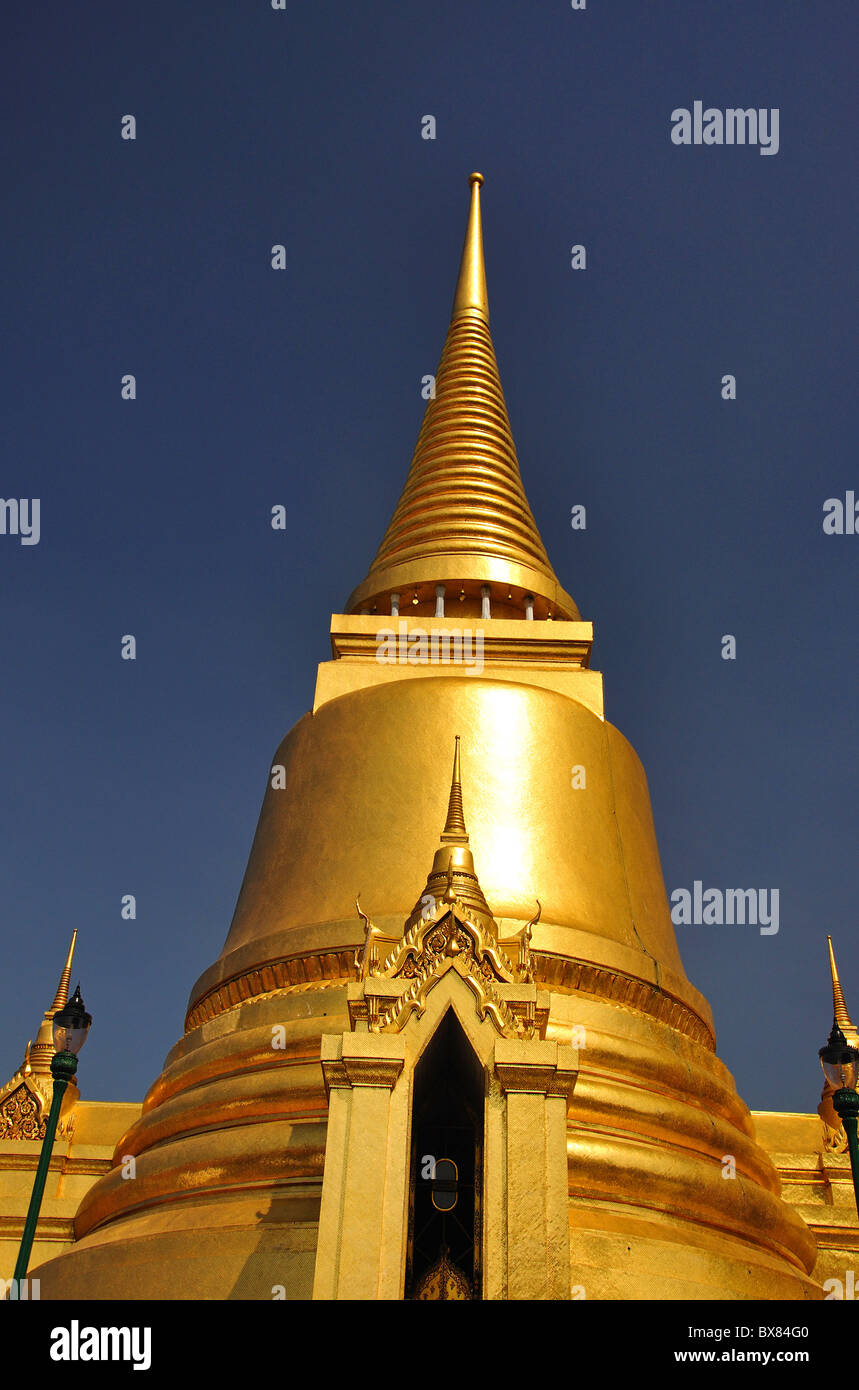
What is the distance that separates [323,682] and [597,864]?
176 inches

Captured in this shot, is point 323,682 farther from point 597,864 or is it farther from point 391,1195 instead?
point 391,1195

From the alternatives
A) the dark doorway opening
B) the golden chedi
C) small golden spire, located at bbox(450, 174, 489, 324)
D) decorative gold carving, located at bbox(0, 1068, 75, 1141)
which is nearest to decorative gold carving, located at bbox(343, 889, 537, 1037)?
the golden chedi

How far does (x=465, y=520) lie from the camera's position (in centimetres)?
1928

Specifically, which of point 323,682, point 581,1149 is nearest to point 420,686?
point 323,682

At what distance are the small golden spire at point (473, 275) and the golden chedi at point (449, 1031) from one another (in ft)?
24.0

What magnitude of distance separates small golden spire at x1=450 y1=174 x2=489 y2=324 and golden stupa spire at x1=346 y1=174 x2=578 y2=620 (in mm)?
770

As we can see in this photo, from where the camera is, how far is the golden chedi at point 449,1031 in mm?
8414

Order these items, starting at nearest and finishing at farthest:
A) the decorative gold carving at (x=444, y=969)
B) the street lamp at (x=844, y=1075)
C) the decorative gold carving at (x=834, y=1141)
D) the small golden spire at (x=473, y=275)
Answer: the decorative gold carving at (x=444, y=969), the street lamp at (x=844, y=1075), the decorative gold carving at (x=834, y=1141), the small golden spire at (x=473, y=275)

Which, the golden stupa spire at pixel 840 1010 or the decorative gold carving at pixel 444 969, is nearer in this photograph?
the decorative gold carving at pixel 444 969

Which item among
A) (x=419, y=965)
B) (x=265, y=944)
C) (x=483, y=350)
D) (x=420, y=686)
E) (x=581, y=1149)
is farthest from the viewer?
(x=483, y=350)

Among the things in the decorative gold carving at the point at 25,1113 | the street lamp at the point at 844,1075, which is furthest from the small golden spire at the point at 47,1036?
the street lamp at the point at 844,1075

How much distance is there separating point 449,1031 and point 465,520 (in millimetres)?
11399

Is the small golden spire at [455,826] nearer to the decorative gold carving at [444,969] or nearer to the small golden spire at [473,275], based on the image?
the decorative gold carving at [444,969]
